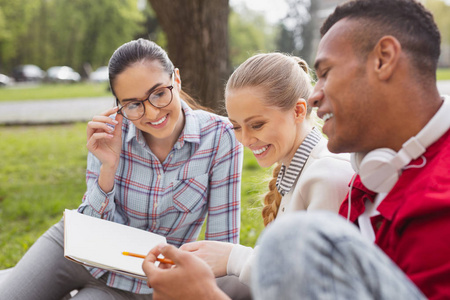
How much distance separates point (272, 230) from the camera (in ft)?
3.34

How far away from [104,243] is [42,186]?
445 centimetres

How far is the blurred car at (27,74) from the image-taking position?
137 feet

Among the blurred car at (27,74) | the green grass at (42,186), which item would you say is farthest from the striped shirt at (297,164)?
the blurred car at (27,74)

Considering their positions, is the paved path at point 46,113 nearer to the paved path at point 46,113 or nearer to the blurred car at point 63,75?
the paved path at point 46,113

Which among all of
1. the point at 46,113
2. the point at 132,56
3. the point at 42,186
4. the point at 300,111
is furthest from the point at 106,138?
the point at 46,113

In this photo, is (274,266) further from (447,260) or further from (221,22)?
(221,22)

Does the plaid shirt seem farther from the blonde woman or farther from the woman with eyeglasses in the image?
the blonde woman

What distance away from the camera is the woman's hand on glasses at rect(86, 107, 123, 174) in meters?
2.38

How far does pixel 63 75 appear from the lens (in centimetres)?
3956

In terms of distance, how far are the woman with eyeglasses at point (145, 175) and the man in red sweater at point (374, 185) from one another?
822mm

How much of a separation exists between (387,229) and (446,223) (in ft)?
0.70

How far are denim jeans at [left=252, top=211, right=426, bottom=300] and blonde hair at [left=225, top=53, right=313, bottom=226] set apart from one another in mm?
1188

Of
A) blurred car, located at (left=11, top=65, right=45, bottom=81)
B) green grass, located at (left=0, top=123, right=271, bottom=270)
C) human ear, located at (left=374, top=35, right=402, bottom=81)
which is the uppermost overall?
human ear, located at (left=374, top=35, right=402, bottom=81)

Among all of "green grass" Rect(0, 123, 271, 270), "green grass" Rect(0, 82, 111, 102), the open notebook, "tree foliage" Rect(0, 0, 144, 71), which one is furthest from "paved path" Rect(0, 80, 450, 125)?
"tree foliage" Rect(0, 0, 144, 71)
